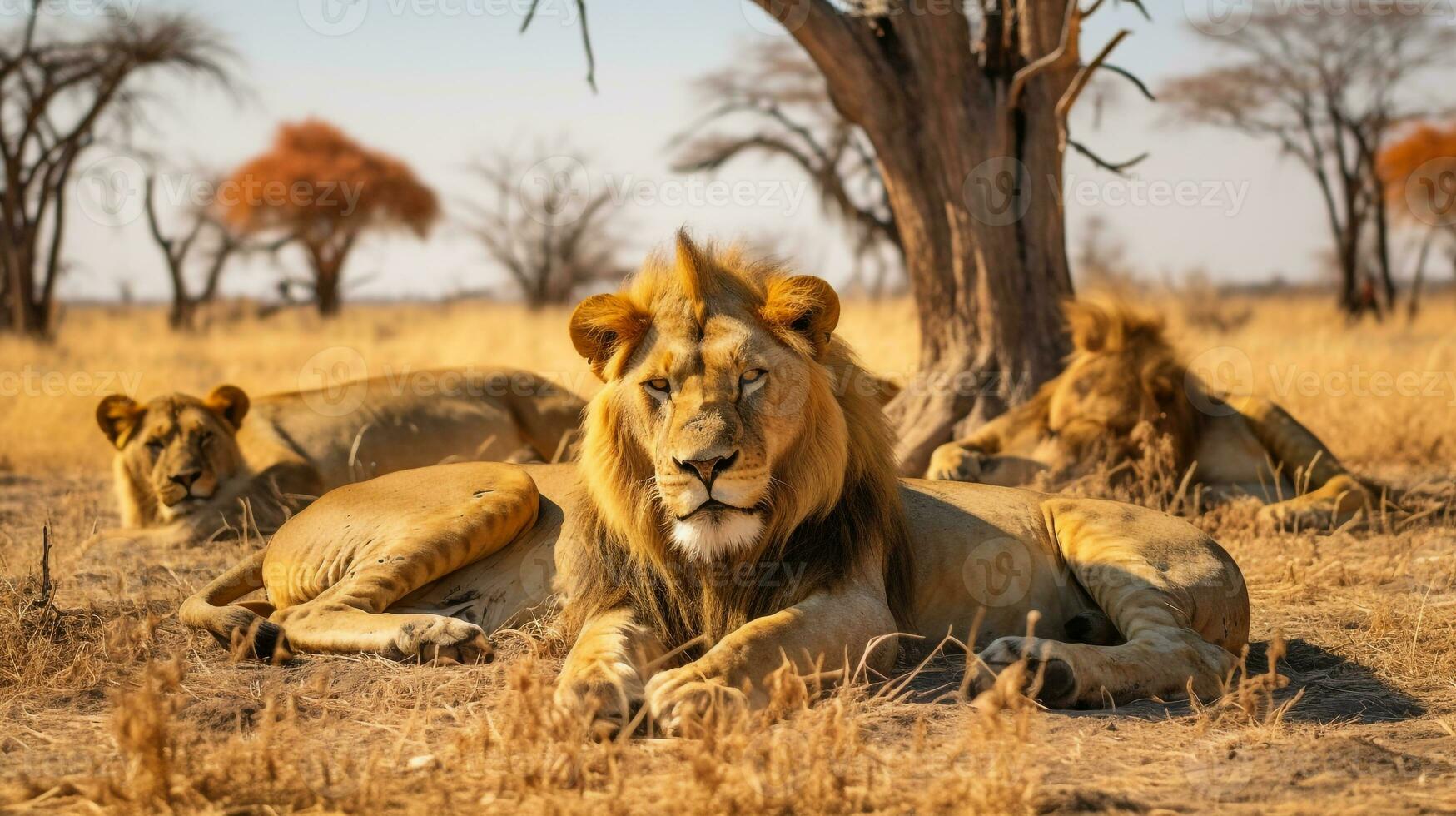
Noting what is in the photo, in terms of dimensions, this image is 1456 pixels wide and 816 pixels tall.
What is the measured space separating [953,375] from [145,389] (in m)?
7.83

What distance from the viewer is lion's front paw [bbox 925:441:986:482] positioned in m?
6.80

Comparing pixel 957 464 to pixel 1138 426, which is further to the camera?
pixel 957 464

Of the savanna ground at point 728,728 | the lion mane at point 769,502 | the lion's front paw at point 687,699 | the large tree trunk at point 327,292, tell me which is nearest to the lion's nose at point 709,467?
the lion mane at point 769,502

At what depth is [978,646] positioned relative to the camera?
4141mm

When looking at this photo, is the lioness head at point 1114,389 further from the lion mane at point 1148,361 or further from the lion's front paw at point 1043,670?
the lion's front paw at point 1043,670

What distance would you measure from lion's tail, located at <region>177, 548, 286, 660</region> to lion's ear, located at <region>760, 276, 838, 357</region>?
5.32 ft

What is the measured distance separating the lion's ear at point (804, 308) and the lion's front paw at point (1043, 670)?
37.3 inches

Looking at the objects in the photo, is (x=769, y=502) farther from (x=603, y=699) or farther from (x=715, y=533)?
(x=603, y=699)

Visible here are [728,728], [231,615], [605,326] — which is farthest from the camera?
[231,615]

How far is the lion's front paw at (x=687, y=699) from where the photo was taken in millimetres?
3182

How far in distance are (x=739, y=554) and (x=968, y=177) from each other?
4361mm

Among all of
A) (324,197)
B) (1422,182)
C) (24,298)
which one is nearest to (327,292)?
(324,197)

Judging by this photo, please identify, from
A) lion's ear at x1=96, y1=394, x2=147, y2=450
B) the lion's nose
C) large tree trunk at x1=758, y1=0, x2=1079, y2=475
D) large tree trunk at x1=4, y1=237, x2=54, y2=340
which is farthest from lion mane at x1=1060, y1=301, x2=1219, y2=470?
large tree trunk at x1=4, y1=237, x2=54, y2=340

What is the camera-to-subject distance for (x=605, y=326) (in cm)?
375
